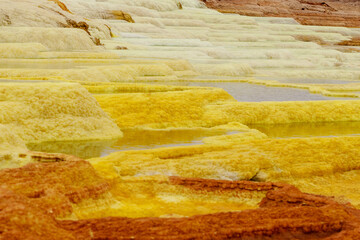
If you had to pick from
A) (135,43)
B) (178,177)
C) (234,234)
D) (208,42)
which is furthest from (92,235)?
(208,42)

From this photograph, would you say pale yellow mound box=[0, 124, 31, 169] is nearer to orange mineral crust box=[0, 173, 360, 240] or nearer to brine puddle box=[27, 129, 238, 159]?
brine puddle box=[27, 129, 238, 159]

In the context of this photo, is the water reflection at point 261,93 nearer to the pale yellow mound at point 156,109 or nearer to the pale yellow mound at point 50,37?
the pale yellow mound at point 156,109

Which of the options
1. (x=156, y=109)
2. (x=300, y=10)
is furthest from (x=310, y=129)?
(x=300, y=10)

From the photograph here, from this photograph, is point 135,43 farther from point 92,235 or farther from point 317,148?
point 92,235

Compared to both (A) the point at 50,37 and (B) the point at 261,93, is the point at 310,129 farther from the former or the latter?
(A) the point at 50,37

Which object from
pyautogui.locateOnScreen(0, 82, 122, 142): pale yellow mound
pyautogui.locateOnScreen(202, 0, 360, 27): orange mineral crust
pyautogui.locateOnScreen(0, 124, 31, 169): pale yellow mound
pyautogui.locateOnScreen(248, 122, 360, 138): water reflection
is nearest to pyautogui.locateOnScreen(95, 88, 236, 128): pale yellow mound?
pyautogui.locateOnScreen(0, 82, 122, 142): pale yellow mound

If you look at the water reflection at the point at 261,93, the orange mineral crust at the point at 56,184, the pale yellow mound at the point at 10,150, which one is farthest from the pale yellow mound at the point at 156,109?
the orange mineral crust at the point at 56,184
